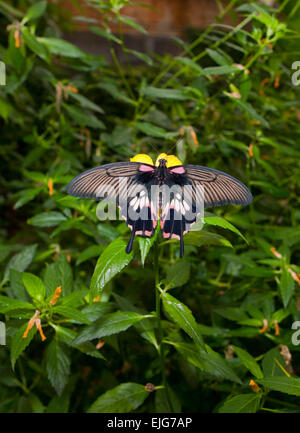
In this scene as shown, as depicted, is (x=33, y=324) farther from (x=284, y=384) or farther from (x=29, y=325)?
(x=284, y=384)

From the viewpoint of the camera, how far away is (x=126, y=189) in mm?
556

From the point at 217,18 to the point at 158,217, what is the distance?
1085 mm

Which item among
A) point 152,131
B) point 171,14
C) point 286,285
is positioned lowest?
point 286,285

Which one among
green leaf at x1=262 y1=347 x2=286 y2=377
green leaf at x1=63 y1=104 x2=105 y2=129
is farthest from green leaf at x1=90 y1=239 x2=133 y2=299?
green leaf at x1=63 y1=104 x2=105 y2=129

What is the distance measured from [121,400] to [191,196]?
18.5 inches

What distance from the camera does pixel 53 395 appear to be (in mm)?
884

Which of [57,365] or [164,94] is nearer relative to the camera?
[57,365]

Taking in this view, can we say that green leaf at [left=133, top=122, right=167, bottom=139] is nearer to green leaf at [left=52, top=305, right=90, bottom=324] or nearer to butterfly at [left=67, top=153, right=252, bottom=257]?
butterfly at [left=67, top=153, right=252, bottom=257]

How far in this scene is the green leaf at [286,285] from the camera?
0.78 m

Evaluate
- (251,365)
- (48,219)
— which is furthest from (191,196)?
(48,219)

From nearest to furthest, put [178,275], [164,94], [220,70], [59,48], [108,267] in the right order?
[108,267] → [178,275] → [220,70] → [164,94] → [59,48]

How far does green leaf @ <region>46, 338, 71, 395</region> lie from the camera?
68 cm

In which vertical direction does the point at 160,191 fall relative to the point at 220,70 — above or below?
below

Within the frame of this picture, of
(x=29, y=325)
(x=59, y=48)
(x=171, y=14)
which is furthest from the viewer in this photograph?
(x=171, y=14)
